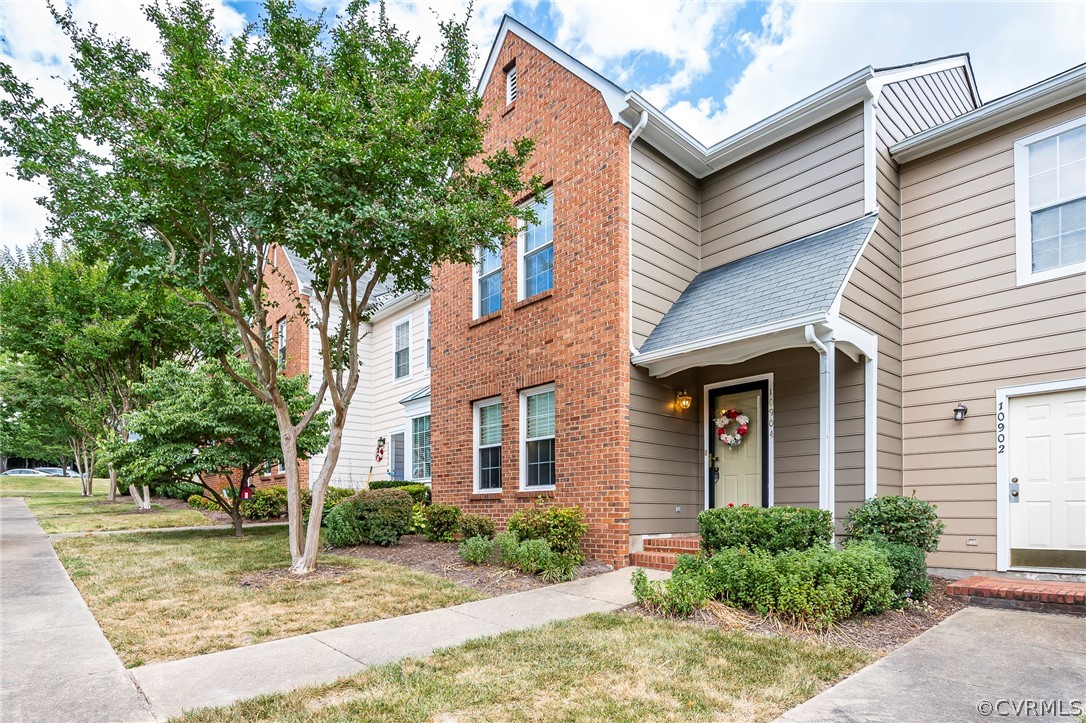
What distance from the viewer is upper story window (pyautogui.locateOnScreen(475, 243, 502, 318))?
35.2 feet

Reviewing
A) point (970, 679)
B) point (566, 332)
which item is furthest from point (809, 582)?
point (566, 332)

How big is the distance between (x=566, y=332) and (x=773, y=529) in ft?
13.2

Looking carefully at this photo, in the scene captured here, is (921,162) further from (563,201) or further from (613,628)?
(613,628)

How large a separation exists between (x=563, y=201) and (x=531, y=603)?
562 cm

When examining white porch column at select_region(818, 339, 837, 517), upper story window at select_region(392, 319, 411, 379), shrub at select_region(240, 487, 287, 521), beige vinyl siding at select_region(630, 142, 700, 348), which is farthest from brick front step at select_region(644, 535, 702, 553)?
shrub at select_region(240, 487, 287, 521)

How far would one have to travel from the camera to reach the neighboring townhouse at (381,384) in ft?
50.6

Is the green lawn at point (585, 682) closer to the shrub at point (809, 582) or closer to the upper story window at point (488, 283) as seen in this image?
the shrub at point (809, 582)

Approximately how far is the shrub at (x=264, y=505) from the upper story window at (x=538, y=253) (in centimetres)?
921

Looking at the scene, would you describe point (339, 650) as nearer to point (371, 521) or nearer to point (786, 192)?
point (371, 521)

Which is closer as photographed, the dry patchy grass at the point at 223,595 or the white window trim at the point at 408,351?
the dry patchy grass at the point at 223,595

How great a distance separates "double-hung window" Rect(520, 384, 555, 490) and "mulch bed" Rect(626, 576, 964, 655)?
3622mm

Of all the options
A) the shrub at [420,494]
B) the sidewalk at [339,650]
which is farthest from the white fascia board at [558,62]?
the shrub at [420,494]

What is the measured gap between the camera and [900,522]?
21.4ft

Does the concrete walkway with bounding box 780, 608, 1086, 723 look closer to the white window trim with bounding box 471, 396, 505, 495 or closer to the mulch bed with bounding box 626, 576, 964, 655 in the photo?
the mulch bed with bounding box 626, 576, 964, 655
